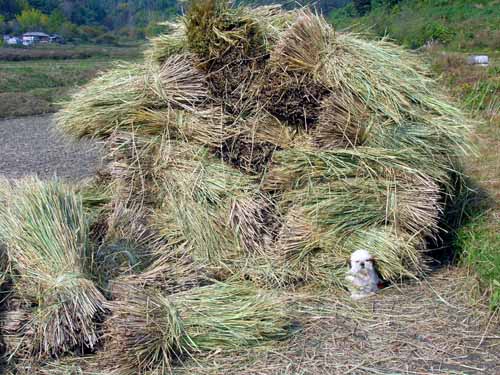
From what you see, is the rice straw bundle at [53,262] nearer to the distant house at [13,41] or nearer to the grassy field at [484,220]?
the grassy field at [484,220]

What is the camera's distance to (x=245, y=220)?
4.91m

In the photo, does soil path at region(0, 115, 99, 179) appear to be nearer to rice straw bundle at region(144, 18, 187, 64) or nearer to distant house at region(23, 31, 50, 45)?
rice straw bundle at region(144, 18, 187, 64)

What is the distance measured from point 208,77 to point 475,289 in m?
2.62

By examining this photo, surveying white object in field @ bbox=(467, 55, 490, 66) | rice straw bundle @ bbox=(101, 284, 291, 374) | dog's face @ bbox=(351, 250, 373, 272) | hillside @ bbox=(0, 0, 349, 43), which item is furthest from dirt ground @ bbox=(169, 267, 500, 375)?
hillside @ bbox=(0, 0, 349, 43)

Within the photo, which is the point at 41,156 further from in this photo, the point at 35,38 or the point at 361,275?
the point at 35,38

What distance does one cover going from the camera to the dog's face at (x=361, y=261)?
4.71 meters

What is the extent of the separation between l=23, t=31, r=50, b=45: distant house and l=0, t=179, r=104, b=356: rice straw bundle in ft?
188

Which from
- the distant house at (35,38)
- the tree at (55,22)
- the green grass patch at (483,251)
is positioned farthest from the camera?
the tree at (55,22)

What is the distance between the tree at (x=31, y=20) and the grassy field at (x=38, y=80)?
17.1 meters

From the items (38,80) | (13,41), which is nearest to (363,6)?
(38,80)

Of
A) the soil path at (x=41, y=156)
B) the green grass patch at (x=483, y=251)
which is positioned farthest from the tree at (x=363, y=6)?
the green grass patch at (x=483, y=251)

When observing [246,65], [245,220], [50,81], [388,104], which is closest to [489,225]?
[388,104]

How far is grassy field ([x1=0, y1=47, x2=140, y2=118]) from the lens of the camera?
74.4 feet

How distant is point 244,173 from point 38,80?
2892 cm
